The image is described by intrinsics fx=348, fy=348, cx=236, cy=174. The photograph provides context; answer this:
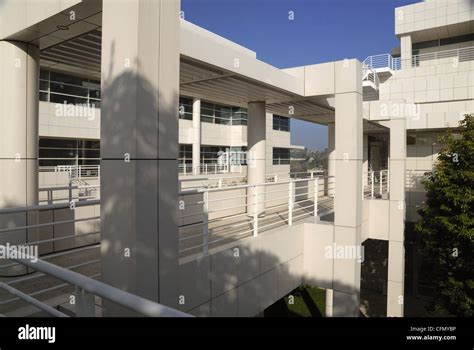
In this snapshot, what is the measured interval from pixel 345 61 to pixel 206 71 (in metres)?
3.24

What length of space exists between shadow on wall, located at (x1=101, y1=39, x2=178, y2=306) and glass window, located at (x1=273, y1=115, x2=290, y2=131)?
3289 centimetres

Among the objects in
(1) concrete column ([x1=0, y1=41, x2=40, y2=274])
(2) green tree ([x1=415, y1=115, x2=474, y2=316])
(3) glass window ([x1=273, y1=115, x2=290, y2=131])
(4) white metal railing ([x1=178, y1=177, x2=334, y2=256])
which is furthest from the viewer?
(3) glass window ([x1=273, y1=115, x2=290, y2=131])

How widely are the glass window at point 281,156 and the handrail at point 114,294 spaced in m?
33.7

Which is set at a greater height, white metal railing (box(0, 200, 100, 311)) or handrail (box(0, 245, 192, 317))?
handrail (box(0, 245, 192, 317))

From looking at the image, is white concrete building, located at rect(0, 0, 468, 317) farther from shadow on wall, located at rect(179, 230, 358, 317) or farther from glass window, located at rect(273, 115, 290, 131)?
glass window, located at rect(273, 115, 290, 131)

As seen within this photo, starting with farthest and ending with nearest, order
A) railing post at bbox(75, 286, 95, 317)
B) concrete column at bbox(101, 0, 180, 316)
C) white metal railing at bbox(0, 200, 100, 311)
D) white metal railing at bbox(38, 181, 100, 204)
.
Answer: white metal railing at bbox(38, 181, 100, 204) → white metal railing at bbox(0, 200, 100, 311) → concrete column at bbox(101, 0, 180, 316) → railing post at bbox(75, 286, 95, 317)

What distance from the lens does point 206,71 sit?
7.32m

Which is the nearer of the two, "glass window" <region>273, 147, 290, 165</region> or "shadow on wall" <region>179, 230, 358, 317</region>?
"shadow on wall" <region>179, 230, 358, 317</region>

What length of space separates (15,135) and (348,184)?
679cm

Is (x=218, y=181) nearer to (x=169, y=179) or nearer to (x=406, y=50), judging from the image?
(x=169, y=179)

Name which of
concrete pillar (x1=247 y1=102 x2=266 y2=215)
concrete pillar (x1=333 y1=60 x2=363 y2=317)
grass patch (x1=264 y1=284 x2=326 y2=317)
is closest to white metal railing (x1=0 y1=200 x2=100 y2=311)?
concrete pillar (x1=247 y1=102 x2=266 y2=215)

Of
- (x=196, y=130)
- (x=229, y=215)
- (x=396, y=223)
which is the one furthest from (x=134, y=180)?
(x=196, y=130)

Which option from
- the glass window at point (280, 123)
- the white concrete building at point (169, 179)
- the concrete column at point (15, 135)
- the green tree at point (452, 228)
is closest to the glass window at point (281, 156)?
the glass window at point (280, 123)

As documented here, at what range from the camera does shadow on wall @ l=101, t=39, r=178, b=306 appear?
3312 millimetres
